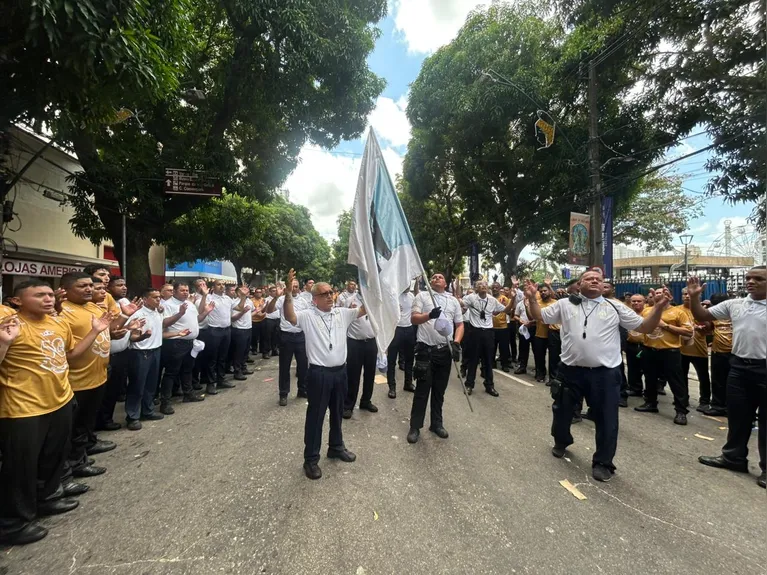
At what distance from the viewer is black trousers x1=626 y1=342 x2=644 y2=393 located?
6782mm

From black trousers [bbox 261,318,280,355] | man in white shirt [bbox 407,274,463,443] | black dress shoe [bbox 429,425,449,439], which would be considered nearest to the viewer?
man in white shirt [bbox 407,274,463,443]

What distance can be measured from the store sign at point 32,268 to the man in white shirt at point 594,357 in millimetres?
11015

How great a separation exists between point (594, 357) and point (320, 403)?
2.75 m

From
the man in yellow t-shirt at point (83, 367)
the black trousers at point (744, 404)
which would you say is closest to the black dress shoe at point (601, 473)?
the black trousers at point (744, 404)

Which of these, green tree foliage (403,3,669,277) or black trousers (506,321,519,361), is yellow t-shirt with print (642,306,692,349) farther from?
green tree foliage (403,3,669,277)

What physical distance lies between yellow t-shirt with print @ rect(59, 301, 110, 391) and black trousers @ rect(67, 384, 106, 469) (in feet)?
0.33

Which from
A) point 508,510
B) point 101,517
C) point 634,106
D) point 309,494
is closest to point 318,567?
point 309,494

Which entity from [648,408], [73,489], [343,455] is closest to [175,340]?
[73,489]

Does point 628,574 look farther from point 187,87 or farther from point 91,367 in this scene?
point 187,87

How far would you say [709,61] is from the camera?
28.4 feet

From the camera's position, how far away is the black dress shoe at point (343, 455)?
154 inches

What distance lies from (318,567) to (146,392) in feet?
13.7

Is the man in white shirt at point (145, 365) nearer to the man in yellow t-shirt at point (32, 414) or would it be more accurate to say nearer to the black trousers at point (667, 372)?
the man in yellow t-shirt at point (32, 414)

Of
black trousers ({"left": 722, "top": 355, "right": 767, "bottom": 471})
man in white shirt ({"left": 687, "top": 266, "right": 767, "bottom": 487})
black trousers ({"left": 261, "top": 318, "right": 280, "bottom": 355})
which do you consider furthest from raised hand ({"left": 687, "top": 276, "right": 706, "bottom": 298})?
black trousers ({"left": 261, "top": 318, "right": 280, "bottom": 355})
